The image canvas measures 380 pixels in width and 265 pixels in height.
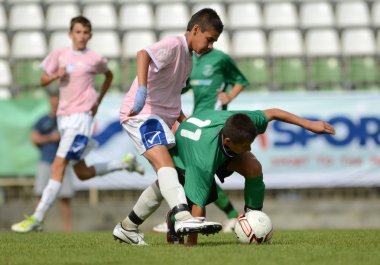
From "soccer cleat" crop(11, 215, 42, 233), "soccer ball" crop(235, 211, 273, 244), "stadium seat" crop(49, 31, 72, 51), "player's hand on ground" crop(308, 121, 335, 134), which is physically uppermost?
"stadium seat" crop(49, 31, 72, 51)

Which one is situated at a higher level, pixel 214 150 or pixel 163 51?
pixel 163 51

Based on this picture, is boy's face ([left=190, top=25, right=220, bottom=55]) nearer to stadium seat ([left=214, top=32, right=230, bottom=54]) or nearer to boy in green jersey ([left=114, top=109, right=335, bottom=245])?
boy in green jersey ([left=114, top=109, right=335, bottom=245])

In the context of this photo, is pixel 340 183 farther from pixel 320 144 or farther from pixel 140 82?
pixel 140 82

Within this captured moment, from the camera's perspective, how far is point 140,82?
6.78 metres

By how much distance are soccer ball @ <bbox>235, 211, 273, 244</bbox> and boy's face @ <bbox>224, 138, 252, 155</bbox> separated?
2.18 feet

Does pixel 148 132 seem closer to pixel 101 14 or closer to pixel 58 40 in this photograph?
pixel 58 40

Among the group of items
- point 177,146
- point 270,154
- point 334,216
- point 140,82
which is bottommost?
point 334,216

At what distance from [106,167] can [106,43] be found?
18.6 feet

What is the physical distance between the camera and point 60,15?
16.9 meters

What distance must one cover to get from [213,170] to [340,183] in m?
7.88

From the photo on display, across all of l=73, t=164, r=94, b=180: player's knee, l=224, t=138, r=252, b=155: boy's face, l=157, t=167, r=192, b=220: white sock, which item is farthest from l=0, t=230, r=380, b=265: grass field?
l=73, t=164, r=94, b=180: player's knee

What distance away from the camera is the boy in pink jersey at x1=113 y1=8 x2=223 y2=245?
6.77m

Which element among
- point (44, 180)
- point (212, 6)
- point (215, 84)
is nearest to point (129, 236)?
point (215, 84)

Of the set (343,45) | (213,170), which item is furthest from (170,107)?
(343,45)
